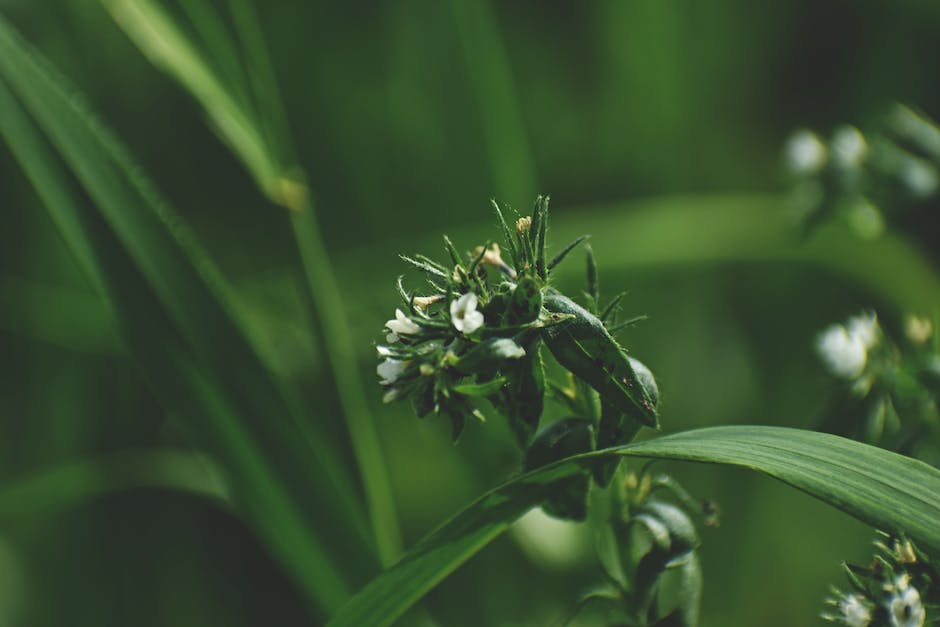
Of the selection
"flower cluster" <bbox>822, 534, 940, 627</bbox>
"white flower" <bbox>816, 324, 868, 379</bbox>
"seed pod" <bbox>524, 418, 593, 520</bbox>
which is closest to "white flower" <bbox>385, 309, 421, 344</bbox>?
"seed pod" <bbox>524, 418, 593, 520</bbox>

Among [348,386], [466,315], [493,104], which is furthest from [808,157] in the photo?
[466,315]

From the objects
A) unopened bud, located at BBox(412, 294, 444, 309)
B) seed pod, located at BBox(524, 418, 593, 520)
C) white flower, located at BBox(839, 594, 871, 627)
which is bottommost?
white flower, located at BBox(839, 594, 871, 627)

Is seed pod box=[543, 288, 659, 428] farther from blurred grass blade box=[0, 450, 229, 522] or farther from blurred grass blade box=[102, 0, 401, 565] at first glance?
blurred grass blade box=[0, 450, 229, 522]

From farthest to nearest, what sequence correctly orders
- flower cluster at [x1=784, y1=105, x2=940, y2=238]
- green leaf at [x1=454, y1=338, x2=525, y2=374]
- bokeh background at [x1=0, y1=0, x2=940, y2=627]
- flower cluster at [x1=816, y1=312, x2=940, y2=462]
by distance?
bokeh background at [x1=0, y1=0, x2=940, y2=627] < flower cluster at [x1=784, y1=105, x2=940, y2=238] < flower cluster at [x1=816, y1=312, x2=940, y2=462] < green leaf at [x1=454, y1=338, x2=525, y2=374]

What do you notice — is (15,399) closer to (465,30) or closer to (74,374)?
(74,374)

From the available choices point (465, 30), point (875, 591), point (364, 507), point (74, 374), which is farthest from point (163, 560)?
point (875, 591)

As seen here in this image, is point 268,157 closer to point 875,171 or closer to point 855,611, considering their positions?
point 875,171
